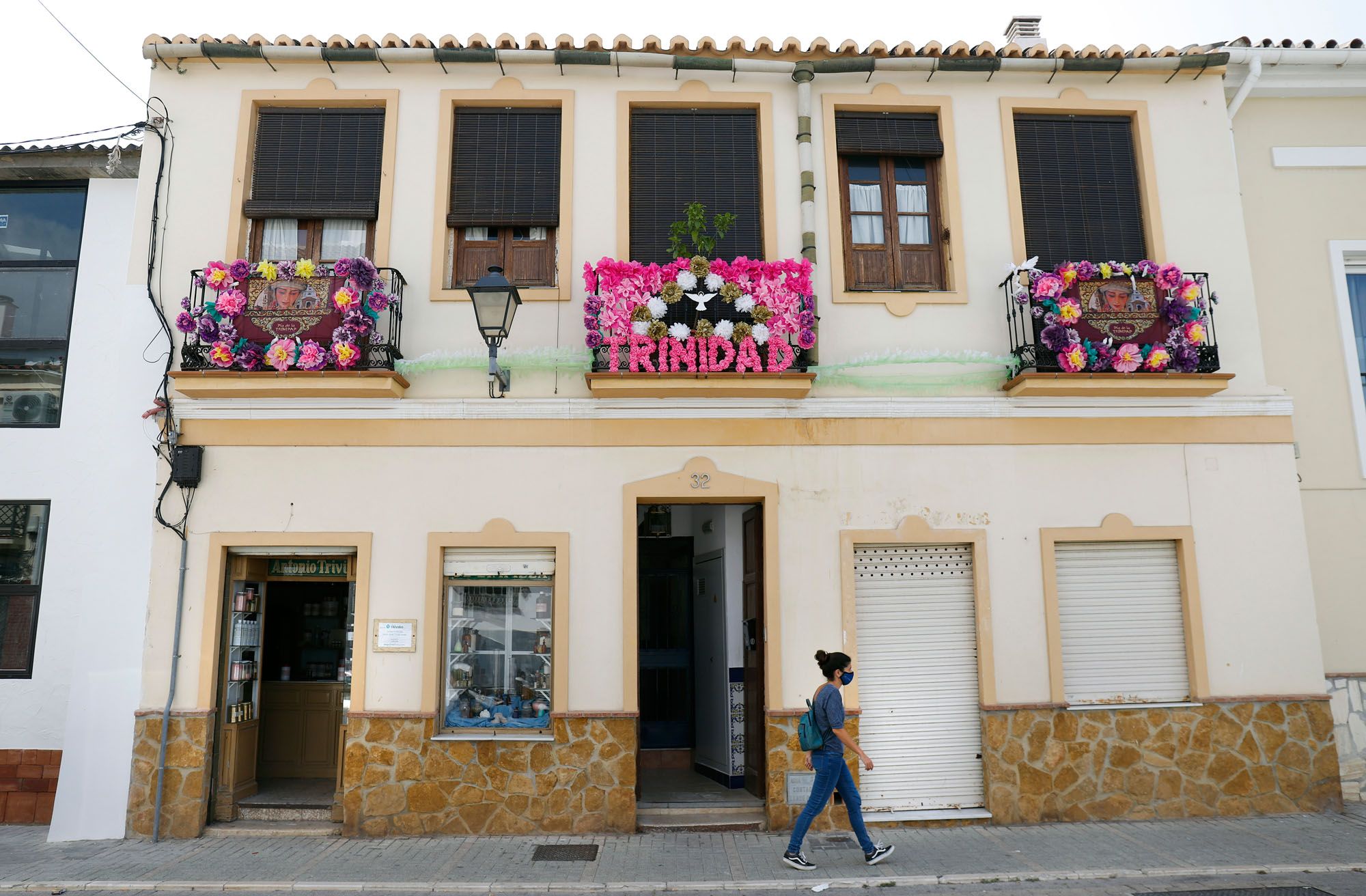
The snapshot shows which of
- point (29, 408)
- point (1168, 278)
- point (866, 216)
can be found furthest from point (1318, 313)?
point (29, 408)

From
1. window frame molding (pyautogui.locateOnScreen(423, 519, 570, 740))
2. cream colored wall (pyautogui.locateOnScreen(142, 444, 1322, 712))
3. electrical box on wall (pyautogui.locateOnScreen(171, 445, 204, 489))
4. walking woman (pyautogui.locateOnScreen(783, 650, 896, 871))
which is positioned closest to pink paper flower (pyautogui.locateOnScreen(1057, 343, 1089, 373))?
cream colored wall (pyautogui.locateOnScreen(142, 444, 1322, 712))

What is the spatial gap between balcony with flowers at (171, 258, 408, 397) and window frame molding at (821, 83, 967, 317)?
4.25 meters

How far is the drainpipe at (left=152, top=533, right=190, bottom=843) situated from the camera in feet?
27.3

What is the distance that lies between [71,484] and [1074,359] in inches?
377

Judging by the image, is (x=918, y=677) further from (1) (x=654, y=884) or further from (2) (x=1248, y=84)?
(2) (x=1248, y=84)

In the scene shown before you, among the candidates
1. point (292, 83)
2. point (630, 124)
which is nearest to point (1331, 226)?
point (630, 124)

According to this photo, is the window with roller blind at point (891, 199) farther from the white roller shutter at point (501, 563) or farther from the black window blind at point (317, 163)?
the black window blind at point (317, 163)

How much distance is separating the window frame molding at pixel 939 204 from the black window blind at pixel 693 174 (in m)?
0.71

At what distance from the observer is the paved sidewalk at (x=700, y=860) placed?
707 cm

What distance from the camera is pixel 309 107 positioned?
9625mm

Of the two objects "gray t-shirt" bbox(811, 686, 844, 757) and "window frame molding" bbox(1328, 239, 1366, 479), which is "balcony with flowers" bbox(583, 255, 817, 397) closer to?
"gray t-shirt" bbox(811, 686, 844, 757)

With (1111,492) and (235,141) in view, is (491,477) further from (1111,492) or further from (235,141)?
(1111,492)

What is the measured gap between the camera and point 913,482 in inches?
355

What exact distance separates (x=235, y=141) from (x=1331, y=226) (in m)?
11.3
